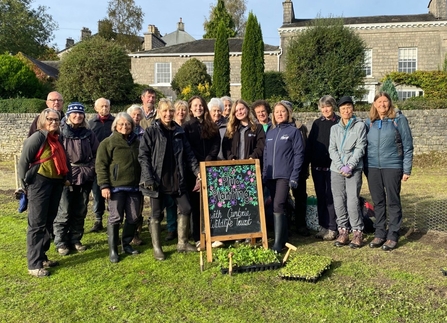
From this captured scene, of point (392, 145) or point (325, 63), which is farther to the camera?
point (325, 63)

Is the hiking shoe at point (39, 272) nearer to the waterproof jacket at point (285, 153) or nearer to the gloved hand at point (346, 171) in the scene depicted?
the waterproof jacket at point (285, 153)

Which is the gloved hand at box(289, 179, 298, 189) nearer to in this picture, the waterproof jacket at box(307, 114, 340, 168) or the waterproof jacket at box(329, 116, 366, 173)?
the waterproof jacket at box(329, 116, 366, 173)

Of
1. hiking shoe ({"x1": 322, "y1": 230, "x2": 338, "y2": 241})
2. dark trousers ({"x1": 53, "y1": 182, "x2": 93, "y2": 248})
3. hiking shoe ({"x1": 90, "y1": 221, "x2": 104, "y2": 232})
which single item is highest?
dark trousers ({"x1": 53, "y1": 182, "x2": 93, "y2": 248})

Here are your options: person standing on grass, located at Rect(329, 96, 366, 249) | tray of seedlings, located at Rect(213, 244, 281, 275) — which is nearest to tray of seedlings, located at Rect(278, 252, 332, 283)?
tray of seedlings, located at Rect(213, 244, 281, 275)

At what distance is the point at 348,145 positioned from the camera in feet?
17.4

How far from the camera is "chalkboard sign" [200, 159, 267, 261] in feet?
16.5

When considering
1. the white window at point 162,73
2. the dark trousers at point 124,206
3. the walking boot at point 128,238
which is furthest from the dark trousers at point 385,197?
the white window at point 162,73

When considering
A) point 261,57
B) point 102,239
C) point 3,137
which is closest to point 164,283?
point 102,239

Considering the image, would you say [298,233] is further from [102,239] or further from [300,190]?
[102,239]

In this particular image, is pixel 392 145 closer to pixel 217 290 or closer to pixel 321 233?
pixel 321 233

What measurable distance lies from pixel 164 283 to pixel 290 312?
139cm

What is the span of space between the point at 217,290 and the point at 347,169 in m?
2.36

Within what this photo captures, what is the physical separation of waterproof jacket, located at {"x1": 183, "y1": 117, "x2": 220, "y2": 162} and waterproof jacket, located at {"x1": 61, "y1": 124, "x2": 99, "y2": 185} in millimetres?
1334

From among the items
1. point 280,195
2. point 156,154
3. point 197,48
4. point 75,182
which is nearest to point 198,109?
point 156,154
